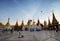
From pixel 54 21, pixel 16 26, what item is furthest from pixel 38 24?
pixel 16 26

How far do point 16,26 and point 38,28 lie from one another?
3739 centimetres

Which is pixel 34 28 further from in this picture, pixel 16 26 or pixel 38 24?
pixel 16 26

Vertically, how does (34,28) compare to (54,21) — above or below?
below

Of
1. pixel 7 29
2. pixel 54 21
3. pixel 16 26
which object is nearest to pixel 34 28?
pixel 54 21

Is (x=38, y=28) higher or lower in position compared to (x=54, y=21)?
lower

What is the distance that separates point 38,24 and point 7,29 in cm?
5185

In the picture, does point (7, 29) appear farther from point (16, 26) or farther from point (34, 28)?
point (16, 26)

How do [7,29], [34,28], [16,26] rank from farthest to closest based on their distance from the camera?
1. [16,26]
2. [34,28]
3. [7,29]

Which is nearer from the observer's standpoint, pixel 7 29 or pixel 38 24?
pixel 7 29

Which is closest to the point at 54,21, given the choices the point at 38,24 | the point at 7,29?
the point at 38,24

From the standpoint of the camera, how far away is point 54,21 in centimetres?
12244

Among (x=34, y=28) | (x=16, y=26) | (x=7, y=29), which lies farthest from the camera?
(x=16, y=26)

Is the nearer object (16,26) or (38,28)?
(38,28)

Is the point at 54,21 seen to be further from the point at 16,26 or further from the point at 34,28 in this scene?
the point at 16,26
